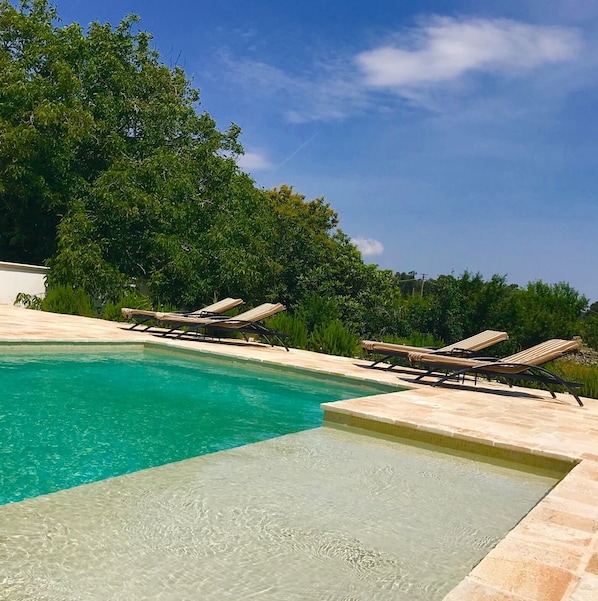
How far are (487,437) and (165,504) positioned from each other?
9.76 feet

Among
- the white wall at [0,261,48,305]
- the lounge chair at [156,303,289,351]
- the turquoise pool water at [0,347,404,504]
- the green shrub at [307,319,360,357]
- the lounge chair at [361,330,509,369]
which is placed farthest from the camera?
the white wall at [0,261,48,305]

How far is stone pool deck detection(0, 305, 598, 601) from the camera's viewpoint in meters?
2.56

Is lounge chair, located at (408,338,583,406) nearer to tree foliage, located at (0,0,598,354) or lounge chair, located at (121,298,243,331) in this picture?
lounge chair, located at (121,298,243,331)

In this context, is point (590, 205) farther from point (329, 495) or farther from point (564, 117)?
point (329, 495)

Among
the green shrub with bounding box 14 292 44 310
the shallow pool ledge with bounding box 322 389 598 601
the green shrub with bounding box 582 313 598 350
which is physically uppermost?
the green shrub with bounding box 582 313 598 350

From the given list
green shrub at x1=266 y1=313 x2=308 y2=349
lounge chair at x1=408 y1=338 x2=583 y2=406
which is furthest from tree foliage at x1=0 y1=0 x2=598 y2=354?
lounge chair at x1=408 y1=338 x2=583 y2=406

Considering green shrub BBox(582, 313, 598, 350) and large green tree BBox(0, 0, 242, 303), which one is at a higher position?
large green tree BBox(0, 0, 242, 303)

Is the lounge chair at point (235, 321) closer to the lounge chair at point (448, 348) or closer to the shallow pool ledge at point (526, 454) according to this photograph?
the lounge chair at point (448, 348)

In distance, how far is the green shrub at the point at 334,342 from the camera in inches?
497

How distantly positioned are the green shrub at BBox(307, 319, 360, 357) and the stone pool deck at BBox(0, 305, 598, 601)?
113cm

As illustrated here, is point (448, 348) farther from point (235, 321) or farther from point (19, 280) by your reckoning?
point (19, 280)

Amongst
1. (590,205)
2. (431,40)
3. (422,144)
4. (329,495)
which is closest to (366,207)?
(422,144)

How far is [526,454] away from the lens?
16.5ft

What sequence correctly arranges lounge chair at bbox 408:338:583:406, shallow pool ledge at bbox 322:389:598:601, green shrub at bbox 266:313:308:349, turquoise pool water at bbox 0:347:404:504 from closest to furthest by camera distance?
1. shallow pool ledge at bbox 322:389:598:601
2. turquoise pool water at bbox 0:347:404:504
3. lounge chair at bbox 408:338:583:406
4. green shrub at bbox 266:313:308:349
